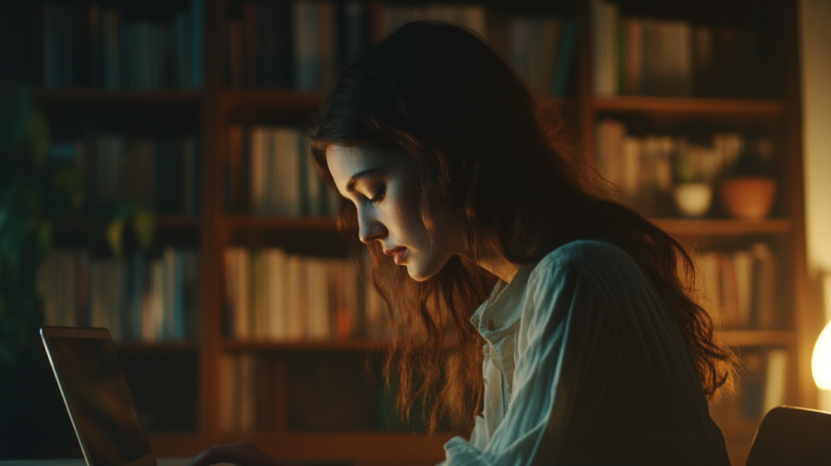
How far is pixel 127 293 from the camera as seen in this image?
1.92 m

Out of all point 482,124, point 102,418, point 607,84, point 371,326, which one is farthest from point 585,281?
point 607,84

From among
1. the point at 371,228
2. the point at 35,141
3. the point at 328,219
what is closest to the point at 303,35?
the point at 328,219

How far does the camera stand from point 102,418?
2.84 ft

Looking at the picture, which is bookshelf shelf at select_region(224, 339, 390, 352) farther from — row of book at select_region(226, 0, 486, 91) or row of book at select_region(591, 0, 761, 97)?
row of book at select_region(591, 0, 761, 97)

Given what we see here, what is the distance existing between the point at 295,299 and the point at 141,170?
0.63 m

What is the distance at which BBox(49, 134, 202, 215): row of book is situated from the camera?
6.36 ft

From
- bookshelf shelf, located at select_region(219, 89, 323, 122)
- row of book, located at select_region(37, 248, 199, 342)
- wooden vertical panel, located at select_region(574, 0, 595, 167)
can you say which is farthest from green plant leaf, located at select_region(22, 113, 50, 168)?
wooden vertical panel, located at select_region(574, 0, 595, 167)

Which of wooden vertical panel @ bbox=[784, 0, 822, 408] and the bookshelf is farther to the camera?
wooden vertical panel @ bbox=[784, 0, 822, 408]

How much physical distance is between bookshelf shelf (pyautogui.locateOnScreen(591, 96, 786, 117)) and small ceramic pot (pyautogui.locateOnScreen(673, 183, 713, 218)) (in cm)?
25

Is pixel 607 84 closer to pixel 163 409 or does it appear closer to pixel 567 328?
pixel 567 328

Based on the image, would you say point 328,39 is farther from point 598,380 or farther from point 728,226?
point 598,380

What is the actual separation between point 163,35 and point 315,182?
668 mm

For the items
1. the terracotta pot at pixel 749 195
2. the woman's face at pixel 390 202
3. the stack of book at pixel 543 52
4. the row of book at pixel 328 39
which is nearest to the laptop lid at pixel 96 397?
the woman's face at pixel 390 202

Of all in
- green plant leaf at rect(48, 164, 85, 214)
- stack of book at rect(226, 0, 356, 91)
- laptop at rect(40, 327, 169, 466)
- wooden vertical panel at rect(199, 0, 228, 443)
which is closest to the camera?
laptop at rect(40, 327, 169, 466)
